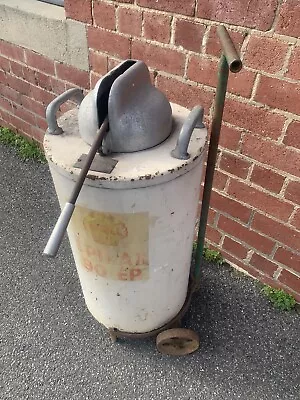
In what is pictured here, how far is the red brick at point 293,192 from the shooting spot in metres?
1.38

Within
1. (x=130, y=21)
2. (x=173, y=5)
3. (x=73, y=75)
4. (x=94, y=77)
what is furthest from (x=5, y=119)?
(x=173, y=5)

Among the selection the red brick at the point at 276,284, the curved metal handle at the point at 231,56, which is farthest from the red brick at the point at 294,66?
the red brick at the point at 276,284

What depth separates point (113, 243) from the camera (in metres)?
1.08

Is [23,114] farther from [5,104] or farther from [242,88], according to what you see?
[242,88]

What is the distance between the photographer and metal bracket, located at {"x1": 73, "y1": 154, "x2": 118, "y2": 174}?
0.95m

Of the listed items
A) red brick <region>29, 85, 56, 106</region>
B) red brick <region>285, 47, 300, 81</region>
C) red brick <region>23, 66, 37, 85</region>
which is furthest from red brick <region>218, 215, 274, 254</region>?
red brick <region>23, 66, 37, 85</region>

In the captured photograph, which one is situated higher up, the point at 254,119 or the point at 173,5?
the point at 173,5

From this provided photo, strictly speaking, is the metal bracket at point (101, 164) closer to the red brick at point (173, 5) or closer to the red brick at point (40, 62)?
the red brick at point (173, 5)

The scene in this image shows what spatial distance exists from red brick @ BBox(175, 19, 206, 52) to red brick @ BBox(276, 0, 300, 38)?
0.27m

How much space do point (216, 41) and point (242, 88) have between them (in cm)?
18

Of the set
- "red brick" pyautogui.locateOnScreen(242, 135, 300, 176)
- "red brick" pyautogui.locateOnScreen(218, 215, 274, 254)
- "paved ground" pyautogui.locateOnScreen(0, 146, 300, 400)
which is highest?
"red brick" pyautogui.locateOnScreen(242, 135, 300, 176)

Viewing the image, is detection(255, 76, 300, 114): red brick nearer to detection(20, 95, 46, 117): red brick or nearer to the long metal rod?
the long metal rod

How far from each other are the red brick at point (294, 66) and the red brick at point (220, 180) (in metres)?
0.49

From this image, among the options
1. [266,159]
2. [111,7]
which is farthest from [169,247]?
[111,7]
